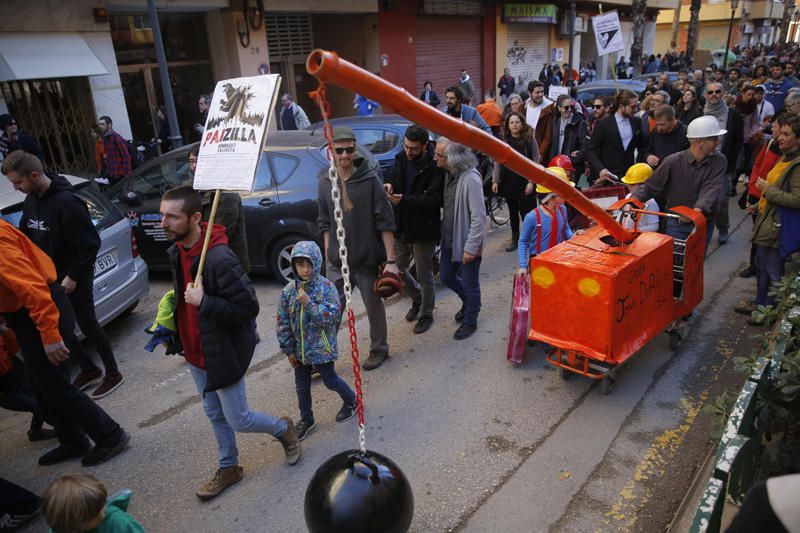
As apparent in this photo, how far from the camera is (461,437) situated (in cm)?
405

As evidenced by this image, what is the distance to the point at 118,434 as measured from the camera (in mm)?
4121

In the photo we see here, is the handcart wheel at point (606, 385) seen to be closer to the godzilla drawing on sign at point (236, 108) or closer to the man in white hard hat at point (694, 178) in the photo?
the man in white hard hat at point (694, 178)

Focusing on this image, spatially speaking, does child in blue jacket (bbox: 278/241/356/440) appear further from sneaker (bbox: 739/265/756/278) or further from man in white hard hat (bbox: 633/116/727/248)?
sneaker (bbox: 739/265/756/278)

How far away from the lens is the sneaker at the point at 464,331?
5.48 m

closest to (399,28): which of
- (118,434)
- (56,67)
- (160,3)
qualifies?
(160,3)

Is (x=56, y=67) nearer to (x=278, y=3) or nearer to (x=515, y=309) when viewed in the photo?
(x=278, y=3)

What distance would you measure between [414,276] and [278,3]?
11.4m

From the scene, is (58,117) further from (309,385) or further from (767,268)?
(767,268)

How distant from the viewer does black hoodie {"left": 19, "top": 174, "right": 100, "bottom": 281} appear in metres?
4.28

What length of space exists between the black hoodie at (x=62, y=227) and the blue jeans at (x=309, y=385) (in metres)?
1.91

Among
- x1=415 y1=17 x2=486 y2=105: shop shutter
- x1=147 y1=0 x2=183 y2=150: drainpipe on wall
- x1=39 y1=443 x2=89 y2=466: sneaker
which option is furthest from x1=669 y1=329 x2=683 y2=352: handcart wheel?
x1=415 y1=17 x2=486 y2=105: shop shutter

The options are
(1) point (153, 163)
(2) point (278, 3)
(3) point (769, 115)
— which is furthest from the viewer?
(2) point (278, 3)

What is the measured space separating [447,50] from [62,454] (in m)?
19.7

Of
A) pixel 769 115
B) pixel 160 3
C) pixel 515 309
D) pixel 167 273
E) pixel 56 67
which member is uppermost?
pixel 160 3
